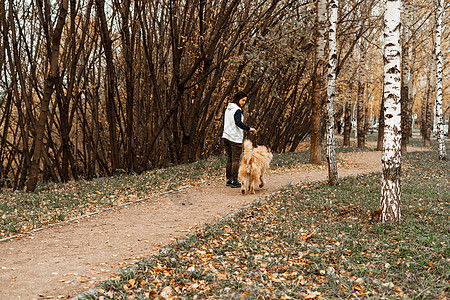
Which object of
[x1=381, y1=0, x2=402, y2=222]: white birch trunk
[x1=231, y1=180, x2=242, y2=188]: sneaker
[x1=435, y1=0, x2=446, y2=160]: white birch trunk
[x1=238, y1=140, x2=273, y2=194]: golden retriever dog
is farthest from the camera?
[x1=435, y1=0, x2=446, y2=160]: white birch trunk

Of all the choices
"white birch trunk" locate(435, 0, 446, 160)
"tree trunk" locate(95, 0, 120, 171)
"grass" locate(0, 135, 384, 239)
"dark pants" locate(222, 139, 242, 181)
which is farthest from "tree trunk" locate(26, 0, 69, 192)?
"white birch trunk" locate(435, 0, 446, 160)

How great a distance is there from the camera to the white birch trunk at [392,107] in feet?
17.8

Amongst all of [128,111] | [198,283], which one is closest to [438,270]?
[198,283]

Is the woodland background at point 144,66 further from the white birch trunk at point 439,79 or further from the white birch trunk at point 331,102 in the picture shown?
the white birch trunk at point 331,102

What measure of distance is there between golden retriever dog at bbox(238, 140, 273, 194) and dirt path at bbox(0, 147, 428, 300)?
271 millimetres

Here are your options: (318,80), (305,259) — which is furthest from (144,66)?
(305,259)

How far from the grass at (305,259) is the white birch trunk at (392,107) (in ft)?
1.72

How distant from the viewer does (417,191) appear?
8.09 m

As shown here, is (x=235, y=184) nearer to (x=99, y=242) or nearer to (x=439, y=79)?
(x=99, y=242)

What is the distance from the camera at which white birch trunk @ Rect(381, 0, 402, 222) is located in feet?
17.8

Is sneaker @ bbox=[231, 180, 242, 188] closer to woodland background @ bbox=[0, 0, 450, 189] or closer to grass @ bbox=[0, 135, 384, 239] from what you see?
grass @ bbox=[0, 135, 384, 239]

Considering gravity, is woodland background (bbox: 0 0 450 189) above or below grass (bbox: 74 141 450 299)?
above

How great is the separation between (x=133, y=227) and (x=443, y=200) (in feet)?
19.3

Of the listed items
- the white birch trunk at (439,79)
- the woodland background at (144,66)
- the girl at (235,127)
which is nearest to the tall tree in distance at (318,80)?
the woodland background at (144,66)
